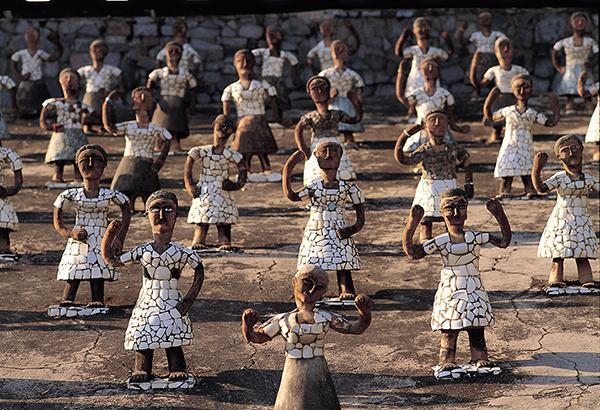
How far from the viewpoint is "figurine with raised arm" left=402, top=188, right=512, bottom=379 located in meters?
9.59

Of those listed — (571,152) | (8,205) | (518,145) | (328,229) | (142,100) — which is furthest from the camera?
(518,145)

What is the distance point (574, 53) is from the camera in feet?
63.2

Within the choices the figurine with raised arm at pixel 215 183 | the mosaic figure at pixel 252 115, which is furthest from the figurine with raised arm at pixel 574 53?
the figurine with raised arm at pixel 215 183

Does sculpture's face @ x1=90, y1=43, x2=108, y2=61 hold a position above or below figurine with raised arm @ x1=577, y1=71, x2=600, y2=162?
above

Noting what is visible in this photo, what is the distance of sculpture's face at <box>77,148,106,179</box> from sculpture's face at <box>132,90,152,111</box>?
2.82 metres

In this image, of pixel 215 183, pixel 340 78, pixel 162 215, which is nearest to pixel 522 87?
pixel 340 78

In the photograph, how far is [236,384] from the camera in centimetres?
952

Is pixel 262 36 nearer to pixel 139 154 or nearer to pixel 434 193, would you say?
pixel 139 154

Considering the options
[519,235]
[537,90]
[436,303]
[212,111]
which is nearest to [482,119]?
[537,90]

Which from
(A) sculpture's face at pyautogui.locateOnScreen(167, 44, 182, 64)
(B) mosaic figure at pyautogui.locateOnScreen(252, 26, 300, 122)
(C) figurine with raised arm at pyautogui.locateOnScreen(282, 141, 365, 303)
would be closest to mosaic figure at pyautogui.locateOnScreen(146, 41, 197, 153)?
(A) sculpture's face at pyautogui.locateOnScreen(167, 44, 182, 64)

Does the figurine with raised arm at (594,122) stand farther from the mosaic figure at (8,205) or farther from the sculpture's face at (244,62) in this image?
the mosaic figure at (8,205)

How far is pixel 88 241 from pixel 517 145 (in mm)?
5484

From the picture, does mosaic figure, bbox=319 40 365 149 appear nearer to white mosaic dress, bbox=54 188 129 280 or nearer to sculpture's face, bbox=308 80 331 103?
sculpture's face, bbox=308 80 331 103

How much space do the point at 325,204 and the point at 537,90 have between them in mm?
11077
